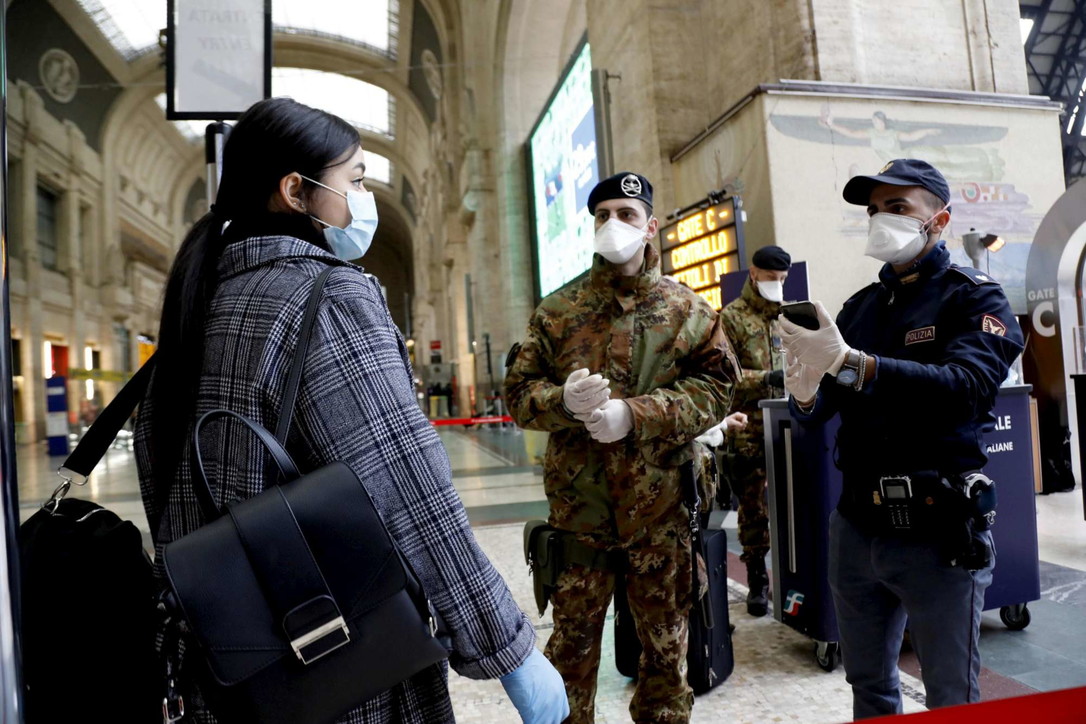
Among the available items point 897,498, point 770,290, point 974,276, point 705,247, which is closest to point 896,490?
point 897,498

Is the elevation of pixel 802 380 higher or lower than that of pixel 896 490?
higher

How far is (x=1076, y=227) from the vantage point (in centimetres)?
221

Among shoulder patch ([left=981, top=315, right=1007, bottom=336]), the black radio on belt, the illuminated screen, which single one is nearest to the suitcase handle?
the black radio on belt

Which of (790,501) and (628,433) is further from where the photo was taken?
(790,501)

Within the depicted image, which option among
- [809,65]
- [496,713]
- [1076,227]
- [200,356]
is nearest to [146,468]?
[200,356]

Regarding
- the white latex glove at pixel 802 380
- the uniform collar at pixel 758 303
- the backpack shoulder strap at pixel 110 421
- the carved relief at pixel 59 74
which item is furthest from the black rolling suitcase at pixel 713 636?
the carved relief at pixel 59 74

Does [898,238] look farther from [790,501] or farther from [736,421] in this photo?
[736,421]

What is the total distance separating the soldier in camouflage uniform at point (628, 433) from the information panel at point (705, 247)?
12.9 feet

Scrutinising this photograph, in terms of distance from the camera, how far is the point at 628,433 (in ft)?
6.93

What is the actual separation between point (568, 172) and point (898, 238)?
8042mm

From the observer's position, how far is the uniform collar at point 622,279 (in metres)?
2.30

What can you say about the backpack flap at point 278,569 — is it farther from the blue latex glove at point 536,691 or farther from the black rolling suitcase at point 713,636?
the black rolling suitcase at point 713,636

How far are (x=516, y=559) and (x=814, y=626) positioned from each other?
230cm

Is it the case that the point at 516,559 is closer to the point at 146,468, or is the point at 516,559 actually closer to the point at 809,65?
the point at 146,468
